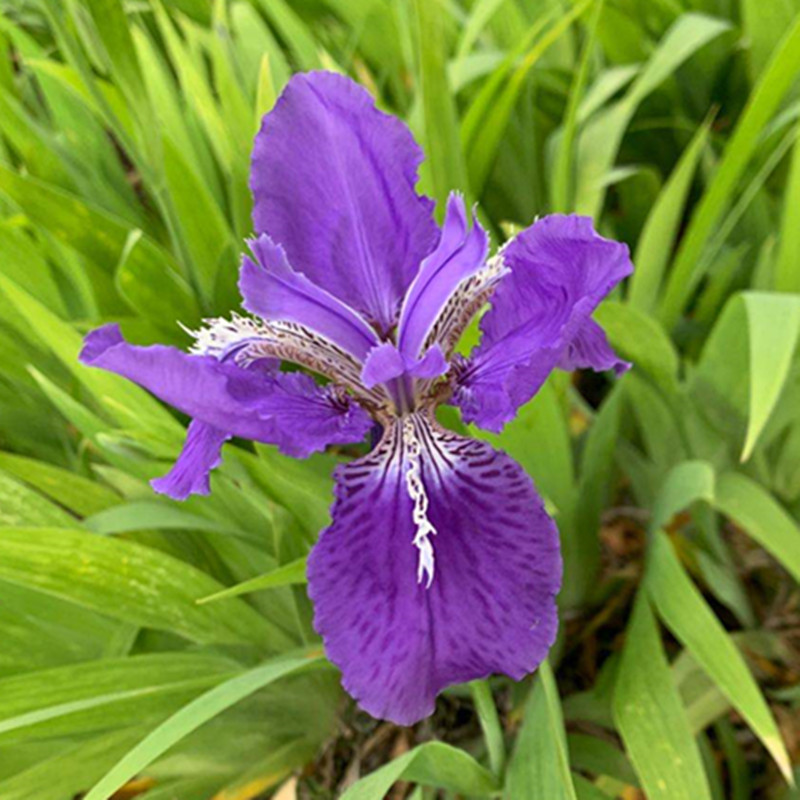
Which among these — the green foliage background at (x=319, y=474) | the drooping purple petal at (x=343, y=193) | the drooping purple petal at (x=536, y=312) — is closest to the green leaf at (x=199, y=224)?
the green foliage background at (x=319, y=474)

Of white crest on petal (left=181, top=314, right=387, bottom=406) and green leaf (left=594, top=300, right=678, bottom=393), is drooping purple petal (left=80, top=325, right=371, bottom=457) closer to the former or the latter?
white crest on petal (left=181, top=314, right=387, bottom=406)

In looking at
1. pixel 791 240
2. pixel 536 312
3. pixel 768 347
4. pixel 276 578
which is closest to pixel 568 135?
pixel 791 240

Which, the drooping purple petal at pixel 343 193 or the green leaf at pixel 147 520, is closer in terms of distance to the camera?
the drooping purple petal at pixel 343 193

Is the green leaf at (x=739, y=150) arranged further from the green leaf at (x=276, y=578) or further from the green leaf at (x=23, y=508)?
the green leaf at (x=23, y=508)

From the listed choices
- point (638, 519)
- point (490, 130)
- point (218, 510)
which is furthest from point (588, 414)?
point (218, 510)

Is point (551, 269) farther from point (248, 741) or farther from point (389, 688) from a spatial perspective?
point (248, 741)

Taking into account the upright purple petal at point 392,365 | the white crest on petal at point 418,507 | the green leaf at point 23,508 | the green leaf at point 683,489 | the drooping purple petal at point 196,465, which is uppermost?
the upright purple petal at point 392,365

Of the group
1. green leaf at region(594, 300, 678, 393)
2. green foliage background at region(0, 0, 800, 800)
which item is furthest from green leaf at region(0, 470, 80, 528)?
green leaf at region(594, 300, 678, 393)
